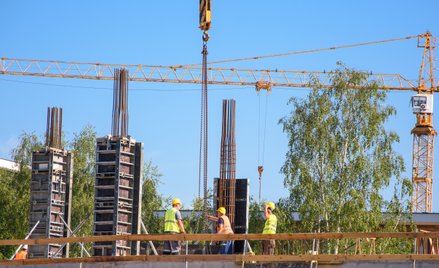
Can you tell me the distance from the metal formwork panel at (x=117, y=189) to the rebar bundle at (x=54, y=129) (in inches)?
178

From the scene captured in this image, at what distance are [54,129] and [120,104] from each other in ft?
12.6

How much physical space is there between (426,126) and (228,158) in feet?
229

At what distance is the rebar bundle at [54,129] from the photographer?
4459 centimetres

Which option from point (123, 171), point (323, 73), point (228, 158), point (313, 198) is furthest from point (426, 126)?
point (123, 171)

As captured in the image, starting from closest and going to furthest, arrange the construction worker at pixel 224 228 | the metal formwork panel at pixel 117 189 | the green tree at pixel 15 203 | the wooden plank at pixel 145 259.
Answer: the wooden plank at pixel 145 259, the construction worker at pixel 224 228, the metal formwork panel at pixel 117 189, the green tree at pixel 15 203

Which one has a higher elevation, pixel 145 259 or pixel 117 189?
pixel 117 189

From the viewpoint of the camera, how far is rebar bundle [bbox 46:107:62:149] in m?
44.6

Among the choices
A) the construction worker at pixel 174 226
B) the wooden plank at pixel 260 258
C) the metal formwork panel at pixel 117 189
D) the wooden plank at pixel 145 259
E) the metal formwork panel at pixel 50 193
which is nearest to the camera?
the wooden plank at pixel 260 258

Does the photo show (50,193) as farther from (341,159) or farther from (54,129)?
(341,159)

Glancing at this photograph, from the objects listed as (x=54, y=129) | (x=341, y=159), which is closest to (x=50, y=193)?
(x=54, y=129)

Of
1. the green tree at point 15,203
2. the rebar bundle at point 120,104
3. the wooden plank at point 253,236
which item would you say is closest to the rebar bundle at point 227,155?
the rebar bundle at point 120,104

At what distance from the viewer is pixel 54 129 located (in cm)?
4488

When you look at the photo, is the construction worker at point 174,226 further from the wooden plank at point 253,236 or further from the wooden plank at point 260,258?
the wooden plank at point 260,258

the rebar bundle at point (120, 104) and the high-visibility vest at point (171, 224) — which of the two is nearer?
the high-visibility vest at point (171, 224)
